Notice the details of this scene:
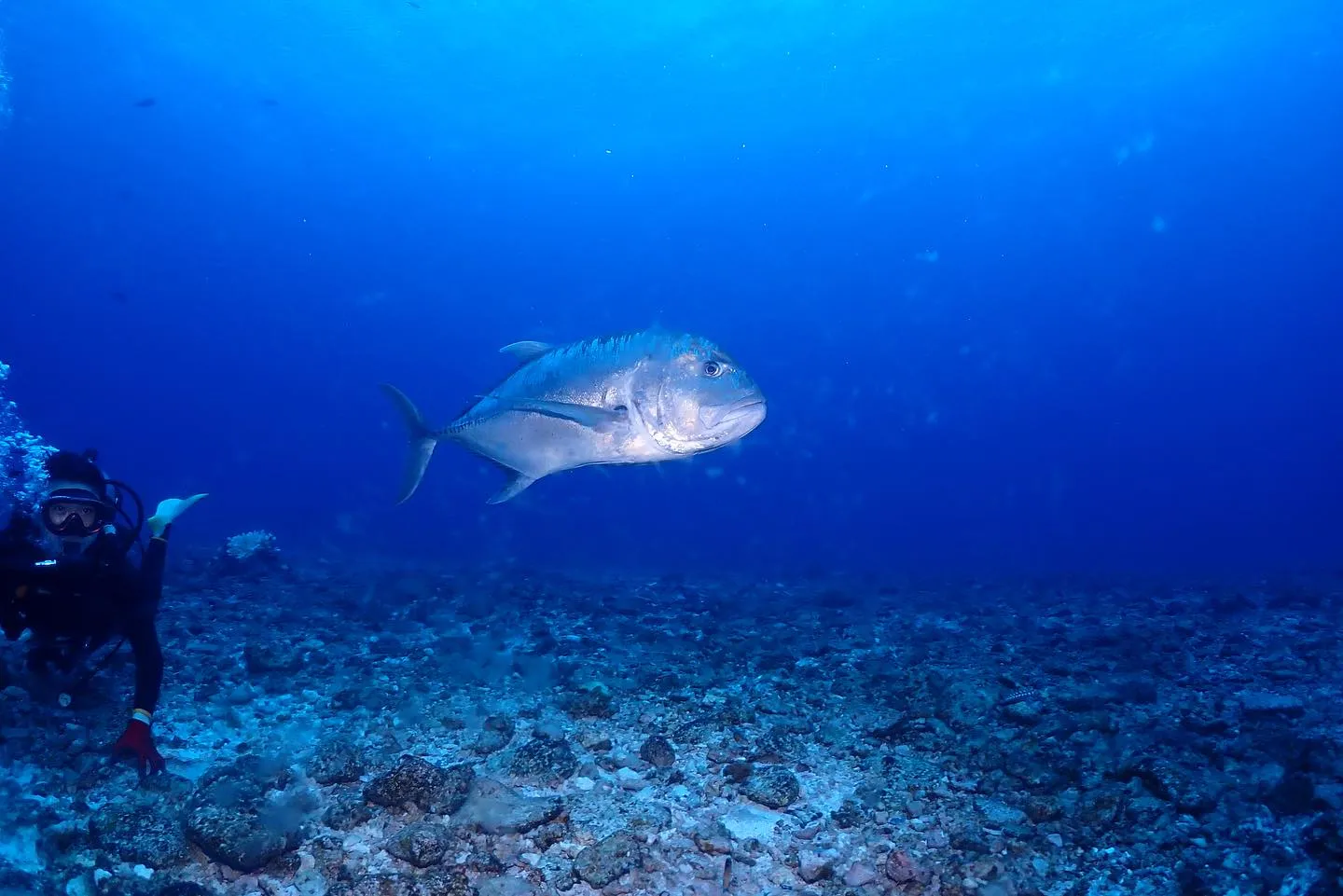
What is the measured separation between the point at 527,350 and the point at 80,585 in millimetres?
3326

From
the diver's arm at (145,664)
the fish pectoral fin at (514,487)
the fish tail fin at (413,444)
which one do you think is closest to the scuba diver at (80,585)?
the diver's arm at (145,664)

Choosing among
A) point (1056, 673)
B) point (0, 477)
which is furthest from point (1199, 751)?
point (0, 477)

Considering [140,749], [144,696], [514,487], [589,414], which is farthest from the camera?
[514,487]

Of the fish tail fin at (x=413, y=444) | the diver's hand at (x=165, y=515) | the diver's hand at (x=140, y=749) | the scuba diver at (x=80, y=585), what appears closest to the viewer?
the diver's hand at (x=140, y=749)

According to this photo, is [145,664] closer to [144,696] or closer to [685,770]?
[144,696]

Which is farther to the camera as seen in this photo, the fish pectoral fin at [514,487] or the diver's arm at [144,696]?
the fish pectoral fin at [514,487]

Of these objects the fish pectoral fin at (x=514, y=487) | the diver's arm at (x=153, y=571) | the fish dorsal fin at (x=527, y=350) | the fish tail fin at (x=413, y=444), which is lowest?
the diver's arm at (x=153, y=571)

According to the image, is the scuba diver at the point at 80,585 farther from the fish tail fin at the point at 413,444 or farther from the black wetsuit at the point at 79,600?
the fish tail fin at the point at 413,444

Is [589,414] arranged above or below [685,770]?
above

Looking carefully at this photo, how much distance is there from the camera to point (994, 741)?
4.63 meters

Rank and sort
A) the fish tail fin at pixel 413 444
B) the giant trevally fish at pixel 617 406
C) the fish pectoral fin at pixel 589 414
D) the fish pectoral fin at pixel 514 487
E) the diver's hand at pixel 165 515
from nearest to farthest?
the giant trevally fish at pixel 617 406 → the fish pectoral fin at pixel 589 414 → the fish pectoral fin at pixel 514 487 → the diver's hand at pixel 165 515 → the fish tail fin at pixel 413 444

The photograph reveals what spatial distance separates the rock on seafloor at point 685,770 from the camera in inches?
133

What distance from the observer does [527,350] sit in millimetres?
5020

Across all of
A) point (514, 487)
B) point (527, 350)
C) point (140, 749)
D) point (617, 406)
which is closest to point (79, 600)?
point (140, 749)
